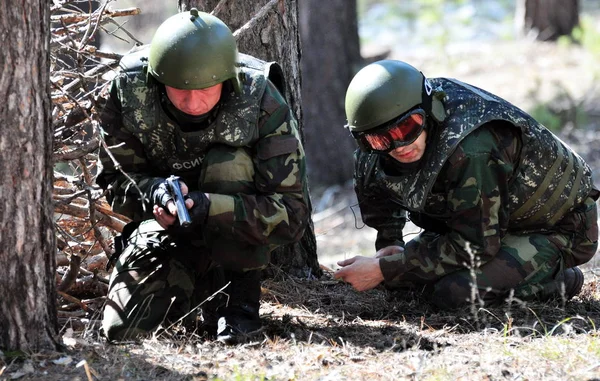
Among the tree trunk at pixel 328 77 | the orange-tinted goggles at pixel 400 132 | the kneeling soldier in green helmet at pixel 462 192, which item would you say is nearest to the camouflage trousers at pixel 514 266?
the kneeling soldier in green helmet at pixel 462 192

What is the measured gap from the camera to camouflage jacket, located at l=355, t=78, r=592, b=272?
419 cm

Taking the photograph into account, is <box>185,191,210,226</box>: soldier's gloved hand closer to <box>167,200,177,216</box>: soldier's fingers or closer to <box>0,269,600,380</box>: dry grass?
<box>167,200,177,216</box>: soldier's fingers

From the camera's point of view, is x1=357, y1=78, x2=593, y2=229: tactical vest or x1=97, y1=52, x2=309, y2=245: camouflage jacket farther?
x1=357, y1=78, x2=593, y2=229: tactical vest

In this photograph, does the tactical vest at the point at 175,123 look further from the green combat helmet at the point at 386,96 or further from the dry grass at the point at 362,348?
the dry grass at the point at 362,348

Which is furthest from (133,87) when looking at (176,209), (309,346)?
(309,346)

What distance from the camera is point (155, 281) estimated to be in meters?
4.16

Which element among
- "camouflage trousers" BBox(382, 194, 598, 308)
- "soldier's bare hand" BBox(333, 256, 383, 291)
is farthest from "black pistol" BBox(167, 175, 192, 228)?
"camouflage trousers" BBox(382, 194, 598, 308)

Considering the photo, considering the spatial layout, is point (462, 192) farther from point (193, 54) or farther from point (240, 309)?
point (193, 54)

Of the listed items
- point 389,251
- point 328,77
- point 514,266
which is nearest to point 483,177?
point 514,266

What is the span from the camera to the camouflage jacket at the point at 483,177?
4195 millimetres

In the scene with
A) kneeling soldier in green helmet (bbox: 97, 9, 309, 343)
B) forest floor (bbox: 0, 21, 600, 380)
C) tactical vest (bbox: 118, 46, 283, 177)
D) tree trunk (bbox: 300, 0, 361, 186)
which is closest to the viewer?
forest floor (bbox: 0, 21, 600, 380)

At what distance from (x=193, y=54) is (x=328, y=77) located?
8.10 meters

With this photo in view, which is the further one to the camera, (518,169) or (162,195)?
(518,169)

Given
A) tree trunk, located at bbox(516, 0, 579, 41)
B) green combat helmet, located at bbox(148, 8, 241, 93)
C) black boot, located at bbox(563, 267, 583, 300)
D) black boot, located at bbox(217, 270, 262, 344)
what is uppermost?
tree trunk, located at bbox(516, 0, 579, 41)
